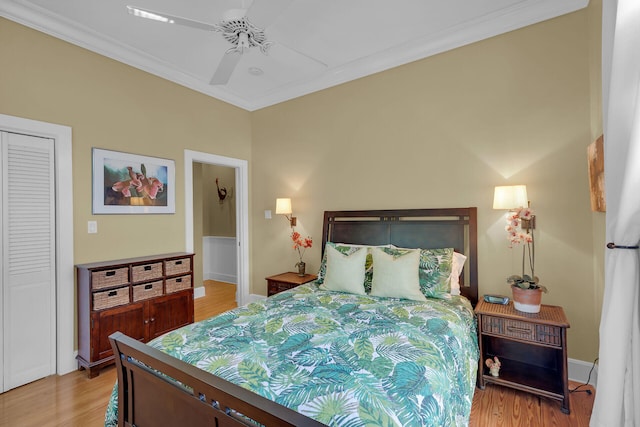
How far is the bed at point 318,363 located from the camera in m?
1.14

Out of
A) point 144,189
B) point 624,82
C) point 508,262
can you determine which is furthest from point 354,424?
point 144,189

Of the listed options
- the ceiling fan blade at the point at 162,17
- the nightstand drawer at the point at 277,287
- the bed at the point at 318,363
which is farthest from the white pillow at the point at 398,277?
the ceiling fan blade at the point at 162,17

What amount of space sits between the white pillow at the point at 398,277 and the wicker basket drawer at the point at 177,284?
2.13 meters

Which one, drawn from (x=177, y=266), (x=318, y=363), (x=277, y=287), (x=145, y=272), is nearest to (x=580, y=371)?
(x=318, y=363)

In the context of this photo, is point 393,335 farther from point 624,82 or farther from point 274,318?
point 624,82

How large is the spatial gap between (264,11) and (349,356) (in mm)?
2135

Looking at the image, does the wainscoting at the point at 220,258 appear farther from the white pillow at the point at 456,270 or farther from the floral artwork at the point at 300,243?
the white pillow at the point at 456,270

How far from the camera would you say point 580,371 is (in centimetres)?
244

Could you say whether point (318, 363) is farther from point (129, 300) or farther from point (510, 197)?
point (129, 300)

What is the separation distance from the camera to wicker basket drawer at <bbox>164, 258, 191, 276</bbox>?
3.26 metres

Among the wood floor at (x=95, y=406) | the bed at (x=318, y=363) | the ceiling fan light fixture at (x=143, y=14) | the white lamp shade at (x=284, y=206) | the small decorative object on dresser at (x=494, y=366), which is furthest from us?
the white lamp shade at (x=284, y=206)

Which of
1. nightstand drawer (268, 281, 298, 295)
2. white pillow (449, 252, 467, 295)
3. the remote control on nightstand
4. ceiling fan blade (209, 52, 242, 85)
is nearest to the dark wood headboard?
white pillow (449, 252, 467, 295)

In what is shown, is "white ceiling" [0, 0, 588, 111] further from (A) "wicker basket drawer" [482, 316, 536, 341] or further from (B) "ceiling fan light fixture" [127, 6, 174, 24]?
(A) "wicker basket drawer" [482, 316, 536, 341]

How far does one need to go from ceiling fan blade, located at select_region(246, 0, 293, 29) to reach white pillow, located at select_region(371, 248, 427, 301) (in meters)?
2.00
